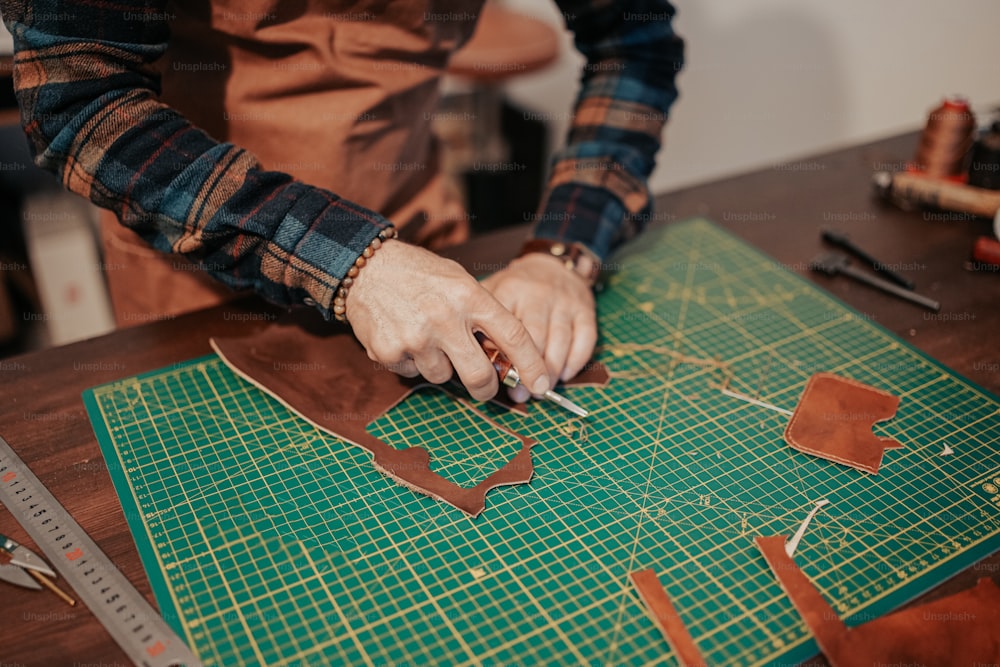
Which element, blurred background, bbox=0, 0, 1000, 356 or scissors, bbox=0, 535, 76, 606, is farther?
blurred background, bbox=0, 0, 1000, 356

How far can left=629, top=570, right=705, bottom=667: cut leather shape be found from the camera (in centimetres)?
88

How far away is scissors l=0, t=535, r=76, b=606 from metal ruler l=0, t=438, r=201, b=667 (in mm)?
15

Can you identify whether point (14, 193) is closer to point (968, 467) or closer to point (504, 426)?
point (504, 426)

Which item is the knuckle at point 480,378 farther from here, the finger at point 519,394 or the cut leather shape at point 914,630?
the cut leather shape at point 914,630

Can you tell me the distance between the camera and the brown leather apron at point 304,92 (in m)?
1.31

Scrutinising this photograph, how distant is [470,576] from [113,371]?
74cm

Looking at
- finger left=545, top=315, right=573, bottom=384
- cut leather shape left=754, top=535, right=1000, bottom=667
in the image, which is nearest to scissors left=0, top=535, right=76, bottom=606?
finger left=545, top=315, right=573, bottom=384

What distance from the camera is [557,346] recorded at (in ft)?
4.20

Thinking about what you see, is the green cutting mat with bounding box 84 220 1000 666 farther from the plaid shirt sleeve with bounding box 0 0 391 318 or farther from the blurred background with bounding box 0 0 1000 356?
the blurred background with bounding box 0 0 1000 356

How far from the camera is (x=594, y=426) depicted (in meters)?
1.22

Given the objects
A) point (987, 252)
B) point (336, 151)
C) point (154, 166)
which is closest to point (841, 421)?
point (987, 252)

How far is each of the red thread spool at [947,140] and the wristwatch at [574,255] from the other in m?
1.01

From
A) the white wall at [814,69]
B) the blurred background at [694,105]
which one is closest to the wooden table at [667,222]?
the blurred background at [694,105]

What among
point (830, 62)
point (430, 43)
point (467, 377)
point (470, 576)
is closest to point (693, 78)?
point (830, 62)
